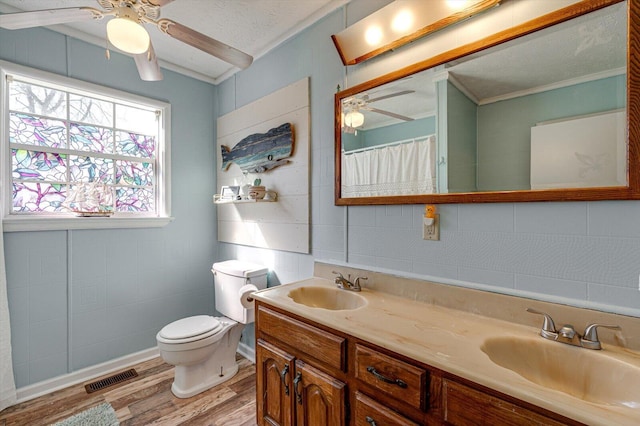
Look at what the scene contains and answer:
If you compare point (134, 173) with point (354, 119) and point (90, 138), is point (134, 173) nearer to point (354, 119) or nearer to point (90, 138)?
point (90, 138)

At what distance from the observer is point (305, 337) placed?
1300 mm

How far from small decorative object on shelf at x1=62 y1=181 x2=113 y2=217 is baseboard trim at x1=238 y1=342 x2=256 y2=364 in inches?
Answer: 60.5

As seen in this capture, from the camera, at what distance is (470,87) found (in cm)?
131

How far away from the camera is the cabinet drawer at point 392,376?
0.92 metres

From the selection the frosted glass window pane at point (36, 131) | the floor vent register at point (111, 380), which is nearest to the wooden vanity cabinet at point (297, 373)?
the floor vent register at point (111, 380)

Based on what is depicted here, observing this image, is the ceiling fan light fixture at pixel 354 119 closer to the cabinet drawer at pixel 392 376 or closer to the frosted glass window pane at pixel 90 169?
the cabinet drawer at pixel 392 376

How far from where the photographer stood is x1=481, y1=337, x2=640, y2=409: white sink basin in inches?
33.0

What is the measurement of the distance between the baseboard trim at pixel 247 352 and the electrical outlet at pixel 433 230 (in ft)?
6.00

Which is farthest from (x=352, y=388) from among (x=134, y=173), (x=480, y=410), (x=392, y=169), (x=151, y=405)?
(x=134, y=173)

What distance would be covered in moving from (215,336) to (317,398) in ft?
3.52

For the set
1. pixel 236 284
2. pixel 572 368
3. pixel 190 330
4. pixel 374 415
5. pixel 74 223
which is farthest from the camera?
pixel 236 284

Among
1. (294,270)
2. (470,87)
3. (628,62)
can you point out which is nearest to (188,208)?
(294,270)

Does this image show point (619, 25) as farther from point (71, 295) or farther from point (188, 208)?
point (71, 295)

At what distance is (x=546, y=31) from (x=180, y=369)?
2.70 meters
